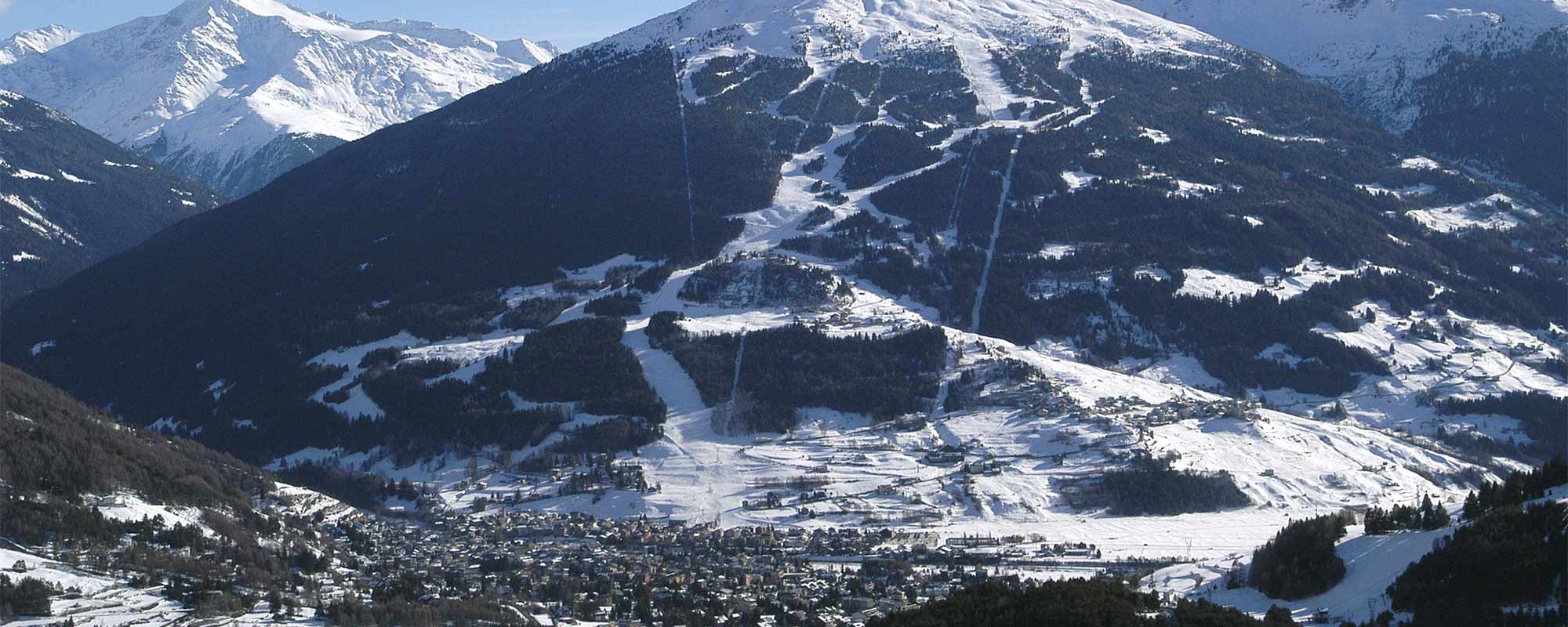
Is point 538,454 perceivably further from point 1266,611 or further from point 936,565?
point 1266,611

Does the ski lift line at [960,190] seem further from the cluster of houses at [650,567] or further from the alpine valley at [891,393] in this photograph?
the cluster of houses at [650,567]

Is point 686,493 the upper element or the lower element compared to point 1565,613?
lower

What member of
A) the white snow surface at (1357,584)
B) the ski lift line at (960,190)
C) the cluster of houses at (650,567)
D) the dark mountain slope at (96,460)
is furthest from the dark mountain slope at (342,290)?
the white snow surface at (1357,584)

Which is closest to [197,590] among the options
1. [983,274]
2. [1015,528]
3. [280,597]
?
[280,597]

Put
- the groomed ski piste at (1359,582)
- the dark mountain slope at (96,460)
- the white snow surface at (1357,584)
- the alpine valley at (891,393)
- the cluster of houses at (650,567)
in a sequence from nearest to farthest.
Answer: the groomed ski piste at (1359,582) < the white snow surface at (1357,584) < the alpine valley at (891,393) < the cluster of houses at (650,567) < the dark mountain slope at (96,460)

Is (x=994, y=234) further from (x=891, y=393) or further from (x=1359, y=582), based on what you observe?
(x=1359, y=582)

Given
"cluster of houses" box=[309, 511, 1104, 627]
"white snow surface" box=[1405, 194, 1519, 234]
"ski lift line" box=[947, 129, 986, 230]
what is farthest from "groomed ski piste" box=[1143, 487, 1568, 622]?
"white snow surface" box=[1405, 194, 1519, 234]

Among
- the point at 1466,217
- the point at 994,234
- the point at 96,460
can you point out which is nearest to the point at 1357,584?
the point at 96,460
